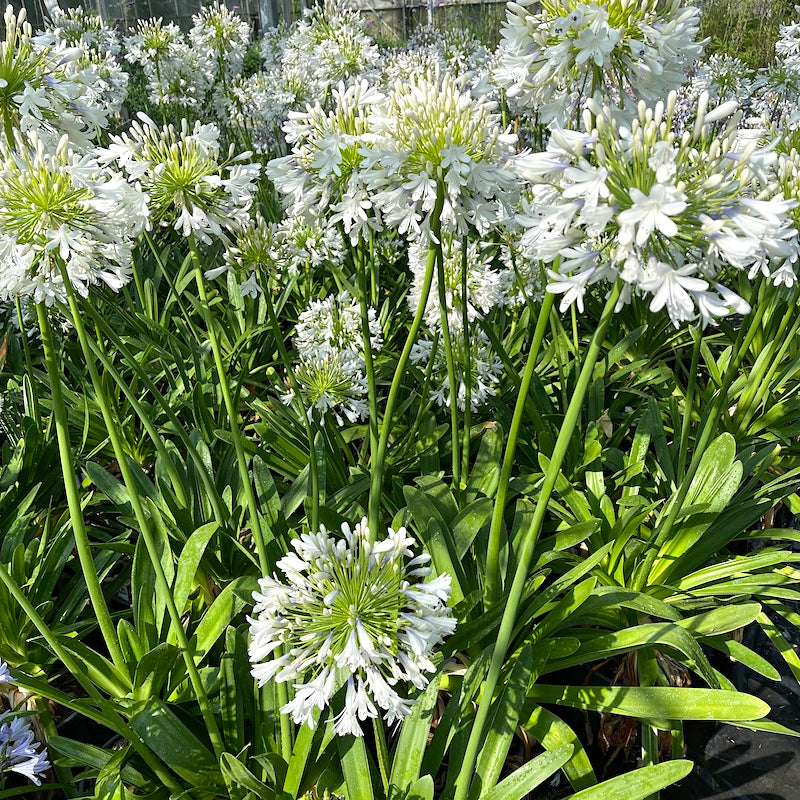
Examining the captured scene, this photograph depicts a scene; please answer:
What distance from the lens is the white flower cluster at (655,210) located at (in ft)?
3.59

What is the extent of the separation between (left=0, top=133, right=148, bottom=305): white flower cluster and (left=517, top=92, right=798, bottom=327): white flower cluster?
2.83 feet

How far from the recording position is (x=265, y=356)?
157 inches

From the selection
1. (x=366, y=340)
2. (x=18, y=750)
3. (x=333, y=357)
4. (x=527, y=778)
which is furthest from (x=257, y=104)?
(x=527, y=778)

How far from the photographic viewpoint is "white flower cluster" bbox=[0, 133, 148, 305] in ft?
4.54

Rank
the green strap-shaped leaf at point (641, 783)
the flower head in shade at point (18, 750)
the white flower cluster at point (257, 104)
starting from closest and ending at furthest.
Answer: the green strap-shaped leaf at point (641, 783) < the flower head in shade at point (18, 750) < the white flower cluster at point (257, 104)

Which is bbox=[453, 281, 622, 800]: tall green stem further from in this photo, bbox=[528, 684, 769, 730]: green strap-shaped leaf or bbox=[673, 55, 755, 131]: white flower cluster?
bbox=[673, 55, 755, 131]: white flower cluster

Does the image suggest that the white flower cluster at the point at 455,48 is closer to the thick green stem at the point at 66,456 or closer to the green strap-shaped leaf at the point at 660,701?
the thick green stem at the point at 66,456

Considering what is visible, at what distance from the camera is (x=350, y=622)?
1271 mm

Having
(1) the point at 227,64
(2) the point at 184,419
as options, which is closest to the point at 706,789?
(2) the point at 184,419

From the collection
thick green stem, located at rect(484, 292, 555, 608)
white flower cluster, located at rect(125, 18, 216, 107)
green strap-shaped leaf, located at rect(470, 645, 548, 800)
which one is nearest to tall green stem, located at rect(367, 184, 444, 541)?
thick green stem, located at rect(484, 292, 555, 608)

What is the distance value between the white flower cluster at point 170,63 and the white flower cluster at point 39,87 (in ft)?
9.62

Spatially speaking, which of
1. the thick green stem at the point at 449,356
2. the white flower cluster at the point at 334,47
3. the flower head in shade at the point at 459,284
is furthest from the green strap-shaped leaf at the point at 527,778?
the white flower cluster at the point at 334,47

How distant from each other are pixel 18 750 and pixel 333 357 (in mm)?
1641

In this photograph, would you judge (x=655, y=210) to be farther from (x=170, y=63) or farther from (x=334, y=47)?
(x=170, y=63)
